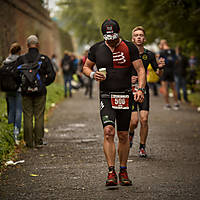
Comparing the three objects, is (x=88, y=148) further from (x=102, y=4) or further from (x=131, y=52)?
(x=102, y=4)

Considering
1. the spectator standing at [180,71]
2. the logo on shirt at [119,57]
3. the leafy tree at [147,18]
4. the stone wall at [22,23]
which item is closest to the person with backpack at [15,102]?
the stone wall at [22,23]

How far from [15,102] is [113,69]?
423 cm

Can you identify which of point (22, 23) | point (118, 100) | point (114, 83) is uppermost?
point (22, 23)

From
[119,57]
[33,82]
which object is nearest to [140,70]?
[119,57]

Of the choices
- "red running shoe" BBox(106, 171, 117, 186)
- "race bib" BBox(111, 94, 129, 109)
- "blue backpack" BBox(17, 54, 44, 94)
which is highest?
"blue backpack" BBox(17, 54, 44, 94)

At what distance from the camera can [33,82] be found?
9695 mm

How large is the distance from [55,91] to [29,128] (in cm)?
1272

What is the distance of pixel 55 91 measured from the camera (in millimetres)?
22656

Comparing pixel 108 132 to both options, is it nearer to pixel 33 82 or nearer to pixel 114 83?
pixel 114 83

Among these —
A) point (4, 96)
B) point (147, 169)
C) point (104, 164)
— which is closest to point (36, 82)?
point (4, 96)

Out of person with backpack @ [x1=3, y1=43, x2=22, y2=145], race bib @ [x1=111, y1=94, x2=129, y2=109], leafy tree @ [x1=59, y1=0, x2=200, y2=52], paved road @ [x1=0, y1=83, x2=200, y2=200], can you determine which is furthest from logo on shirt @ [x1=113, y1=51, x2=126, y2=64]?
person with backpack @ [x1=3, y1=43, x2=22, y2=145]

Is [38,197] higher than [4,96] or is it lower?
lower

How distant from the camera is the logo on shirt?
6637mm

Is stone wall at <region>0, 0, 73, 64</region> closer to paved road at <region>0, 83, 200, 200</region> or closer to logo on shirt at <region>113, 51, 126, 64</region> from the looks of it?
paved road at <region>0, 83, 200, 200</region>
